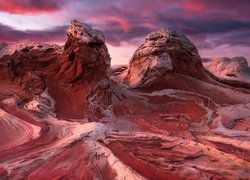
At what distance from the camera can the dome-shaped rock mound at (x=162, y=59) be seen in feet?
53.7

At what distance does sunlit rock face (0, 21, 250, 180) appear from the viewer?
7770 millimetres

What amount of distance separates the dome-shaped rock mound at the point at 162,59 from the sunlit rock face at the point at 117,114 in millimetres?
47

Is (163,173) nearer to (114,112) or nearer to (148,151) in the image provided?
(148,151)

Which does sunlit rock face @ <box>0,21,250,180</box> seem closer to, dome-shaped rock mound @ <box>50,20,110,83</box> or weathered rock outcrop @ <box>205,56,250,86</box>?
dome-shaped rock mound @ <box>50,20,110,83</box>

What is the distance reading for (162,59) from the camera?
16.6 meters

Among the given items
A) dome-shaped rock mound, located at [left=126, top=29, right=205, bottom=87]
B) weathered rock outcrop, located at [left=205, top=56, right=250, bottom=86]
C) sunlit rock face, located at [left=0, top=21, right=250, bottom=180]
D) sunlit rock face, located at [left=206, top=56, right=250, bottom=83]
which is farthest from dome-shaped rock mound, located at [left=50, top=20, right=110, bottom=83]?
sunlit rock face, located at [left=206, top=56, right=250, bottom=83]

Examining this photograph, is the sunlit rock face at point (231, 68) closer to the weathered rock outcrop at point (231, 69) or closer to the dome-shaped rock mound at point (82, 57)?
the weathered rock outcrop at point (231, 69)

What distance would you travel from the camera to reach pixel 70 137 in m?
8.91

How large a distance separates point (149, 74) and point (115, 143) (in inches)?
311

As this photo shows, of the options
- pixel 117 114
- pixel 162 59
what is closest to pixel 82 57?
pixel 117 114

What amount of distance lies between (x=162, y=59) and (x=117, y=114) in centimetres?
448

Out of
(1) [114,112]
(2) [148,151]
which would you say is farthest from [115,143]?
(1) [114,112]

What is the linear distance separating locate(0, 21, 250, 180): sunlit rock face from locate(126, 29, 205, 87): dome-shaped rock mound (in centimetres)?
5

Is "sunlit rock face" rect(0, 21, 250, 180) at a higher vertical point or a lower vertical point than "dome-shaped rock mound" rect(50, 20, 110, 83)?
lower
